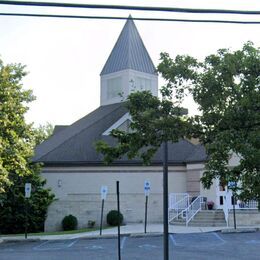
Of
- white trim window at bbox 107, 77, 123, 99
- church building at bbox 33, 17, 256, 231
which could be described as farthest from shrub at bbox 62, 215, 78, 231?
white trim window at bbox 107, 77, 123, 99

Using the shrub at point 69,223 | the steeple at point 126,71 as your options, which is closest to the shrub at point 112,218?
the shrub at point 69,223

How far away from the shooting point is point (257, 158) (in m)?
9.01

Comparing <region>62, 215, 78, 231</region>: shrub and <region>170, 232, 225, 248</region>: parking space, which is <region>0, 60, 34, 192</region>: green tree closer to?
<region>62, 215, 78, 231</region>: shrub

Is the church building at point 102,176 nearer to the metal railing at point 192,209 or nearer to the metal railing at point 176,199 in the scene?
the metal railing at point 176,199

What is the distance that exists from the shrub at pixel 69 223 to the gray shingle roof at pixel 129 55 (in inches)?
683

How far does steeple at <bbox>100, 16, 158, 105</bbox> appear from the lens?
147 feet

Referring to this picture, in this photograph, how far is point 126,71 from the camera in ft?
147

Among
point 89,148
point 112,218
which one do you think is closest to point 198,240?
point 112,218

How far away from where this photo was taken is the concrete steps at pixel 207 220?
96.0 ft

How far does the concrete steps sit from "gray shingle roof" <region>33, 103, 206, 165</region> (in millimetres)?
4092

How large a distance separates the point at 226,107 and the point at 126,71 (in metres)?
35.1

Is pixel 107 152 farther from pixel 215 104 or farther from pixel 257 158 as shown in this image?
pixel 257 158

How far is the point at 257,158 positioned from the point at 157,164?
26188mm

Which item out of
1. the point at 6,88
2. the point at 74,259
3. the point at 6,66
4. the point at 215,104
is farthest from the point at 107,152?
the point at 6,66
